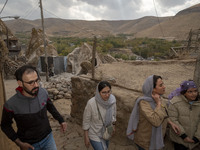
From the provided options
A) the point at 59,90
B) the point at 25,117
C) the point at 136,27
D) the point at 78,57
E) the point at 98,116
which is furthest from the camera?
the point at 136,27

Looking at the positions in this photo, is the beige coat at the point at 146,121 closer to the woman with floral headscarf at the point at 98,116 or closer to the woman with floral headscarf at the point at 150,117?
the woman with floral headscarf at the point at 150,117

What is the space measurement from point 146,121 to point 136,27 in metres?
96.9

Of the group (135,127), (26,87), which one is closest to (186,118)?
(135,127)

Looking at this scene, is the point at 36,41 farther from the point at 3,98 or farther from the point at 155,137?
the point at 155,137

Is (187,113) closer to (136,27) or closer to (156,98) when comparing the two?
(156,98)

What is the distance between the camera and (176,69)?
6016 mm

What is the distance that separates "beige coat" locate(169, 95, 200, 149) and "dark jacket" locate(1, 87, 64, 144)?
1562 millimetres

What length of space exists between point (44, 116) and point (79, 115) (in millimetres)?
2643

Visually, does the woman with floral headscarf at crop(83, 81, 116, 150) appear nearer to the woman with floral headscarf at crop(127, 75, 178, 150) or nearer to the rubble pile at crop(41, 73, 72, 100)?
the woman with floral headscarf at crop(127, 75, 178, 150)

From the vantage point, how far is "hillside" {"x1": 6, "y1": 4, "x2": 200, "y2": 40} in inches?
2030

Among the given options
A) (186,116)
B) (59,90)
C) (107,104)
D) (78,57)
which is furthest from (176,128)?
(78,57)

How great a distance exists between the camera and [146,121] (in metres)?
1.79

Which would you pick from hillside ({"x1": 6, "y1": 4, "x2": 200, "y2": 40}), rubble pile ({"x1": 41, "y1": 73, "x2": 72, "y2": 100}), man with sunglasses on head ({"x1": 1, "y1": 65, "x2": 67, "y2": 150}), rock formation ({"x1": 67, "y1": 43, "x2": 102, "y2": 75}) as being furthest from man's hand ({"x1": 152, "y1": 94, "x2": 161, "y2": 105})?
hillside ({"x1": 6, "y1": 4, "x2": 200, "y2": 40})

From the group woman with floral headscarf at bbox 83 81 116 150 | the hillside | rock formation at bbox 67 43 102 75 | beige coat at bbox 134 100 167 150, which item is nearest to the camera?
beige coat at bbox 134 100 167 150
